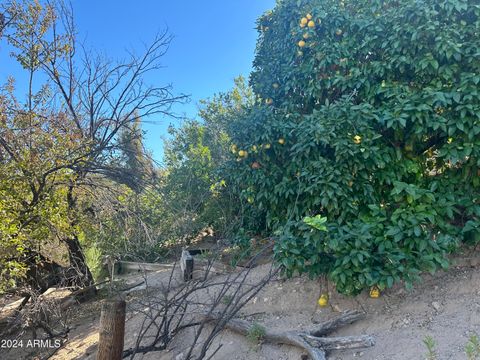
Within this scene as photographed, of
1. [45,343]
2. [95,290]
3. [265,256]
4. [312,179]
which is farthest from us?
[95,290]

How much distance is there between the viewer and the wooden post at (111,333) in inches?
121

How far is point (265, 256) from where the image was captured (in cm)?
567

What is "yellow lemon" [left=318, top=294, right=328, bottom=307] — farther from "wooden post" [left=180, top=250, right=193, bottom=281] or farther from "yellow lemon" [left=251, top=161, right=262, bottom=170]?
"wooden post" [left=180, top=250, right=193, bottom=281]

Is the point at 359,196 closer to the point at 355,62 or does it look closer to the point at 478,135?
the point at 478,135

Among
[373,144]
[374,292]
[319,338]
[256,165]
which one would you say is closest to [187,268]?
[256,165]

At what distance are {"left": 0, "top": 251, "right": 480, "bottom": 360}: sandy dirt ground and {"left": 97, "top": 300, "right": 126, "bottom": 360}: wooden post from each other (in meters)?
0.95

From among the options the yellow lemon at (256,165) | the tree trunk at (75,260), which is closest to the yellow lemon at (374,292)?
the yellow lemon at (256,165)

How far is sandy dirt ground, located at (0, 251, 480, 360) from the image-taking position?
300cm

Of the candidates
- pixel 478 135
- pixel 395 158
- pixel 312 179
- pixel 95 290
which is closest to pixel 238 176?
pixel 312 179

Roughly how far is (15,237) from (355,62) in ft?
14.7

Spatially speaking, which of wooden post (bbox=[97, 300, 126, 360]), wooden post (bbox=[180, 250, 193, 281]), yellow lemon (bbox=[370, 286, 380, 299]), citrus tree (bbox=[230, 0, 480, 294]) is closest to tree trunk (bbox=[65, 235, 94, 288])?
wooden post (bbox=[180, 250, 193, 281])

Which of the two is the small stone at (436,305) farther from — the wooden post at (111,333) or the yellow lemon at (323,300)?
the wooden post at (111,333)

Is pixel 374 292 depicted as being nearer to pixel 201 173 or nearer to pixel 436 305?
pixel 436 305

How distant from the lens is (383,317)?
346cm
